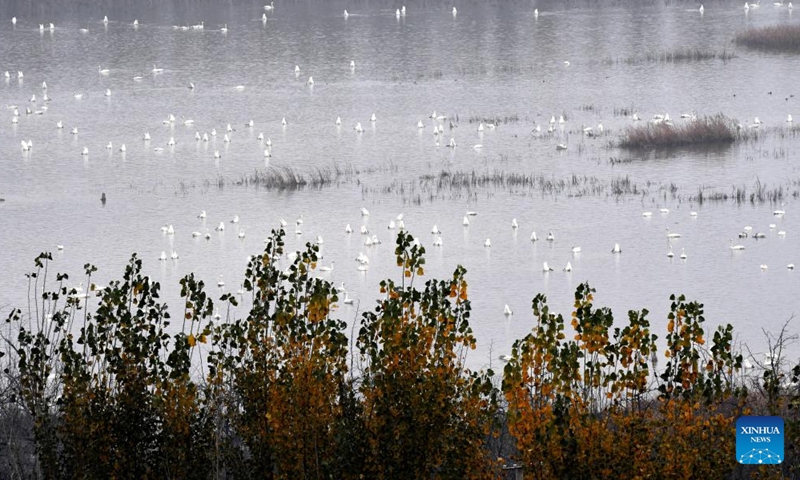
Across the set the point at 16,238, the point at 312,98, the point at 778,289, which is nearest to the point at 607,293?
the point at 778,289

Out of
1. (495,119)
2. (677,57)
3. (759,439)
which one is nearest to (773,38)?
(677,57)

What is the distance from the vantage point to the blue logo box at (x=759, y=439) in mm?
9180

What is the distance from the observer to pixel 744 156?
43625 millimetres

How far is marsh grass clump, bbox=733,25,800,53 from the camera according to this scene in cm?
6975

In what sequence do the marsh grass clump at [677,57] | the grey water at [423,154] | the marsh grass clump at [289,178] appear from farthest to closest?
the marsh grass clump at [677,57]
the marsh grass clump at [289,178]
the grey water at [423,154]

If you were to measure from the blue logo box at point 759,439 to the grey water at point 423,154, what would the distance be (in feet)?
49.9

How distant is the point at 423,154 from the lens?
4669 centimetres

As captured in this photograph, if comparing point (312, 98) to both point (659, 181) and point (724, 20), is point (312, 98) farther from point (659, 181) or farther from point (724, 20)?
point (724, 20)

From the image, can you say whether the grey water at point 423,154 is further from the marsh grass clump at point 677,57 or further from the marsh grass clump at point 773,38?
the marsh grass clump at point 773,38

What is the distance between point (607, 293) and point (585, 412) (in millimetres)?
16812

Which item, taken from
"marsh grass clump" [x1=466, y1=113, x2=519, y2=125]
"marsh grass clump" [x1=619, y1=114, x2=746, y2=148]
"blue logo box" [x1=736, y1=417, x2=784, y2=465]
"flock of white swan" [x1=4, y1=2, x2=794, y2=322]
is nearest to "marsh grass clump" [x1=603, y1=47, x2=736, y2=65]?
"flock of white swan" [x1=4, y1=2, x2=794, y2=322]

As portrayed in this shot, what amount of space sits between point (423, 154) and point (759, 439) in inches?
1480

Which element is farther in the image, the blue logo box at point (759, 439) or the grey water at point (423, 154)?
the grey water at point (423, 154)

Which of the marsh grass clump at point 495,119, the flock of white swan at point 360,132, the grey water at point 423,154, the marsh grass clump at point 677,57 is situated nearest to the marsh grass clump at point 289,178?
the grey water at point 423,154
